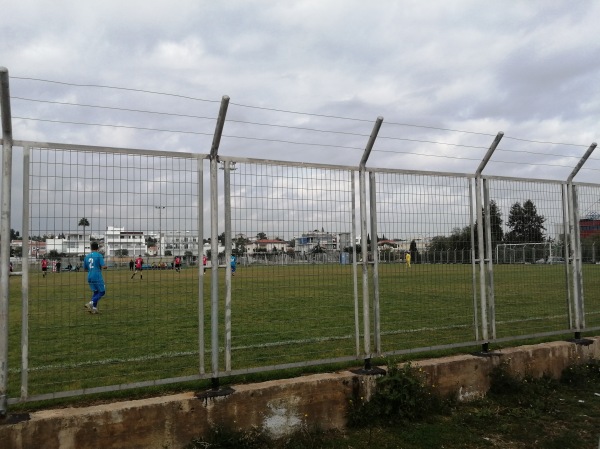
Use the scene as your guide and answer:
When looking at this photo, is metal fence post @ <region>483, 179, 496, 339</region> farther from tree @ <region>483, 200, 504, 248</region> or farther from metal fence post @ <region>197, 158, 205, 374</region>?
metal fence post @ <region>197, 158, 205, 374</region>

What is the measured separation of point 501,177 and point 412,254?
186cm

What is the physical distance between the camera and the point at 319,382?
504cm

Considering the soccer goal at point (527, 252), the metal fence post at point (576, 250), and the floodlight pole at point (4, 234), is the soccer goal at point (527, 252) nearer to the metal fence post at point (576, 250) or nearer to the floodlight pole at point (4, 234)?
the metal fence post at point (576, 250)

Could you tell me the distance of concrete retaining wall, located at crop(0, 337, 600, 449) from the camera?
13.3 ft

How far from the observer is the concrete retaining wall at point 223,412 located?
13.3ft

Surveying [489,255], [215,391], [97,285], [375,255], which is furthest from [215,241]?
[489,255]

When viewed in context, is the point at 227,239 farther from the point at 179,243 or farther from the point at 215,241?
the point at 179,243

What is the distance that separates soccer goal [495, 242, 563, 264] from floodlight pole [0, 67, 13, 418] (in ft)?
18.4

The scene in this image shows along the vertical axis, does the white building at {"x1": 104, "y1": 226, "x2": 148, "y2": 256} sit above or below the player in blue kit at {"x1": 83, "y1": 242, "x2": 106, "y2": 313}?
above

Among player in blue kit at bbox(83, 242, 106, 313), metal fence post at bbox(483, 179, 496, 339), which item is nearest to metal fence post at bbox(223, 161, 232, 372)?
player in blue kit at bbox(83, 242, 106, 313)

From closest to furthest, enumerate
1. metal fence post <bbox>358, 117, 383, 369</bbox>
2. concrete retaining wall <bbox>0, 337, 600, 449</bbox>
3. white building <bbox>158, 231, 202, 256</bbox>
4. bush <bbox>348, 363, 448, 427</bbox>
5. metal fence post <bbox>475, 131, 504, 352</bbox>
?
concrete retaining wall <bbox>0, 337, 600, 449</bbox>
white building <bbox>158, 231, 202, 256</bbox>
bush <bbox>348, 363, 448, 427</bbox>
metal fence post <bbox>358, 117, 383, 369</bbox>
metal fence post <bbox>475, 131, 504, 352</bbox>

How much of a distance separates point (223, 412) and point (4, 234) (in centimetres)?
239

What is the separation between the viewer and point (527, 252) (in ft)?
23.9

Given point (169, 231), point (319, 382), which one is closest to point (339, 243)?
point (319, 382)
